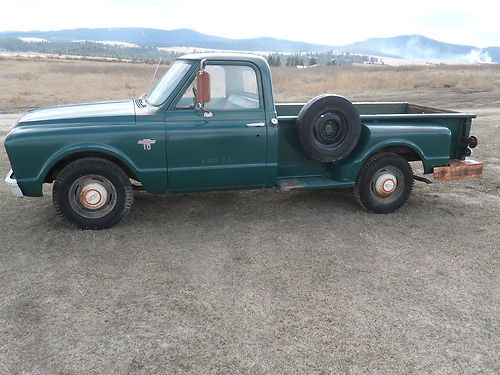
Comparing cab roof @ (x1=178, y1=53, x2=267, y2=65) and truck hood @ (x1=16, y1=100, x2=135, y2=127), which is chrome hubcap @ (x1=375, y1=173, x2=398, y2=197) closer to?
cab roof @ (x1=178, y1=53, x2=267, y2=65)

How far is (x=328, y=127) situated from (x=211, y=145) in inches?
56.9

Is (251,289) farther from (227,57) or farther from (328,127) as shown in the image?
(227,57)

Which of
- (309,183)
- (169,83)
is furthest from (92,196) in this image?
(309,183)

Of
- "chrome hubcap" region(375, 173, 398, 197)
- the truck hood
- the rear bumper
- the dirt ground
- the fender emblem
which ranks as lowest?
the dirt ground

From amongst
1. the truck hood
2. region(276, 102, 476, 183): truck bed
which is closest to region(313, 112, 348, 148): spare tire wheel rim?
region(276, 102, 476, 183): truck bed

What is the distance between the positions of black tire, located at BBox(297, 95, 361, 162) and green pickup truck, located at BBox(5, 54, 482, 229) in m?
0.01

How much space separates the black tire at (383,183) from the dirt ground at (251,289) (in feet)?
0.57

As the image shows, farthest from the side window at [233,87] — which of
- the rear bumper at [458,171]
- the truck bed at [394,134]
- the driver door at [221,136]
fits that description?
the rear bumper at [458,171]

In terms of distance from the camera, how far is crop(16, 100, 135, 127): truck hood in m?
5.17

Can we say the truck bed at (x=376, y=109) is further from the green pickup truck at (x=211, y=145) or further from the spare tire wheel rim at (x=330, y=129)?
the spare tire wheel rim at (x=330, y=129)

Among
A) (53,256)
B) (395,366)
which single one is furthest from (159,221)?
(395,366)

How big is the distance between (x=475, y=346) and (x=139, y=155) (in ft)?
12.0

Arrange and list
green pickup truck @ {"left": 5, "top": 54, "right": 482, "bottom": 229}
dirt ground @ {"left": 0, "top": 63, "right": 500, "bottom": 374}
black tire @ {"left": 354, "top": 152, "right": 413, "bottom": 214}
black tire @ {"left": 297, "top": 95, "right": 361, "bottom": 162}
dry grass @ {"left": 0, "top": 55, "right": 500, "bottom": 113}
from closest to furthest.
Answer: dirt ground @ {"left": 0, "top": 63, "right": 500, "bottom": 374}, green pickup truck @ {"left": 5, "top": 54, "right": 482, "bottom": 229}, black tire @ {"left": 297, "top": 95, "right": 361, "bottom": 162}, black tire @ {"left": 354, "top": 152, "right": 413, "bottom": 214}, dry grass @ {"left": 0, "top": 55, "right": 500, "bottom": 113}

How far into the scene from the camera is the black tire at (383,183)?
6.04 metres
